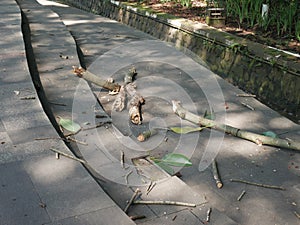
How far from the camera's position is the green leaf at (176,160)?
128 inches

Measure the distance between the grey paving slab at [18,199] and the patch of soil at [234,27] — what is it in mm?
3758

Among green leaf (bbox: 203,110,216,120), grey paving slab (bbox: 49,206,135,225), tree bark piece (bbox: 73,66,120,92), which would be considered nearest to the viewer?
grey paving slab (bbox: 49,206,135,225)

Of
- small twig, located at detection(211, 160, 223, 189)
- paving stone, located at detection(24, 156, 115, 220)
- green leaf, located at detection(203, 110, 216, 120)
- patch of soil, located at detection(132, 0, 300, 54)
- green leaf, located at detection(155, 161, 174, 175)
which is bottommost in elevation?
green leaf, located at detection(155, 161, 174, 175)

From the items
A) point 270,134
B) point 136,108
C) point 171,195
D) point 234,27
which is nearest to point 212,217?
point 171,195

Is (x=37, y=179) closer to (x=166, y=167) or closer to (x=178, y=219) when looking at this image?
(x=178, y=219)

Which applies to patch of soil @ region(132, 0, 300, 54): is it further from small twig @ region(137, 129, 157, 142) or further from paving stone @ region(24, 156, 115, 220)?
paving stone @ region(24, 156, 115, 220)

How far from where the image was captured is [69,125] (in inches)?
136

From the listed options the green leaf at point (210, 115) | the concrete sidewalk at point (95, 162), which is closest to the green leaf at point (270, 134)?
the concrete sidewalk at point (95, 162)

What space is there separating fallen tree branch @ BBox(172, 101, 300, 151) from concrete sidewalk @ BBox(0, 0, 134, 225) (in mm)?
1355

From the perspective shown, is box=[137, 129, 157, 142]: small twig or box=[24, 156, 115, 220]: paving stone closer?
box=[24, 156, 115, 220]: paving stone

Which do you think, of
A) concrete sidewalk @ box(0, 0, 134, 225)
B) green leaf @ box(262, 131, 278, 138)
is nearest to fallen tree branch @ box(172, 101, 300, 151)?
green leaf @ box(262, 131, 278, 138)

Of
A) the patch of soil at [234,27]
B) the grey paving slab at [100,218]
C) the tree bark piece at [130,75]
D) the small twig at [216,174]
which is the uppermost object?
the patch of soil at [234,27]

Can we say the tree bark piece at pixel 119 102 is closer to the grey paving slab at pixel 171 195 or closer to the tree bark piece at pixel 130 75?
the tree bark piece at pixel 130 75

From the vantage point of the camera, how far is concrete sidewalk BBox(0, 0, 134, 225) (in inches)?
87.4
